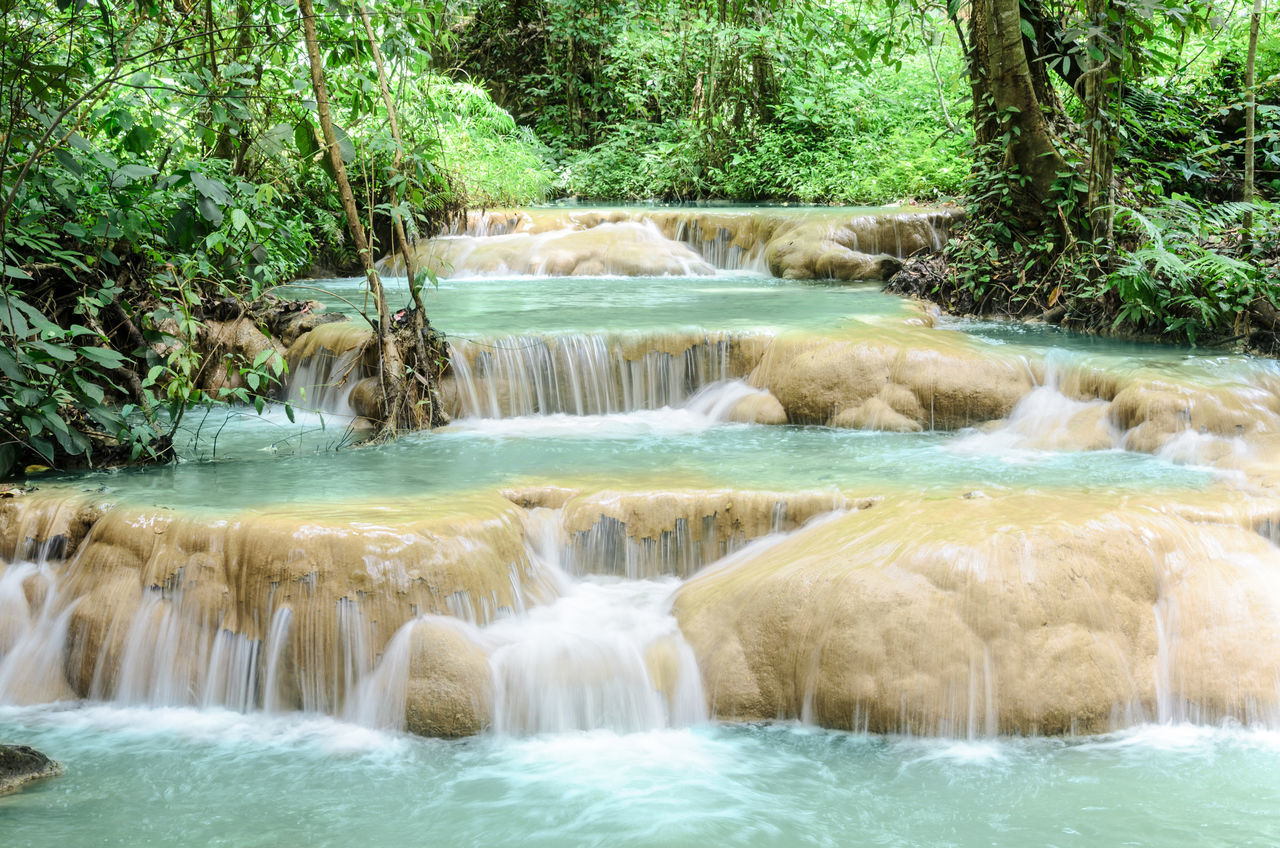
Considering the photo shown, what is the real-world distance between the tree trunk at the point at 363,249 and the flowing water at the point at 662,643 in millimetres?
576

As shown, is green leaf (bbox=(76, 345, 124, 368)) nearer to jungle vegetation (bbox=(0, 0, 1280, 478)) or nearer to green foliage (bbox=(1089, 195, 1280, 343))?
jungle vegetation (bbox=(0, 0, 1280, 478))

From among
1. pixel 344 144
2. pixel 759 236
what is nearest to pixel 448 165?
pixel 759 236

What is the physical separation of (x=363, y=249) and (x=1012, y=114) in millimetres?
5302

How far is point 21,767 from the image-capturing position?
3725mm

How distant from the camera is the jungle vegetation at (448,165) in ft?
17.5

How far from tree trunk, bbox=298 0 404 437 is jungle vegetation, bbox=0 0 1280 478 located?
0.8 inches

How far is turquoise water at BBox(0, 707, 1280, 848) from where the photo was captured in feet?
11.4

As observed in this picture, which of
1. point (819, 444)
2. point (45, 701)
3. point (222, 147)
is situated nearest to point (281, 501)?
point (45, 701)

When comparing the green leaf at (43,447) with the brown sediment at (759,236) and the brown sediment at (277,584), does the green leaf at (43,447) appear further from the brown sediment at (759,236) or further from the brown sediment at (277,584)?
the brown sediment at (759,236)

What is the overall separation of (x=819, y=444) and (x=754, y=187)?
966 centimetres

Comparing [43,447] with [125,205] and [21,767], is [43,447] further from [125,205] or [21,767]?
[21,767]

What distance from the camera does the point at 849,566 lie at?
14.7ft

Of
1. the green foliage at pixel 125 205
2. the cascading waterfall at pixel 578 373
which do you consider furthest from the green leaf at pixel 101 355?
the cascading waterfall at pixel 578 373

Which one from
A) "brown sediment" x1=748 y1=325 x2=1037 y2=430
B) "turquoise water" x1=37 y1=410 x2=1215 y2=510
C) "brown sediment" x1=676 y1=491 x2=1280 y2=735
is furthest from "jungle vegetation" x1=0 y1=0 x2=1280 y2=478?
"brown sediment" x1=676 y1=491 x2=1280 y2=735
